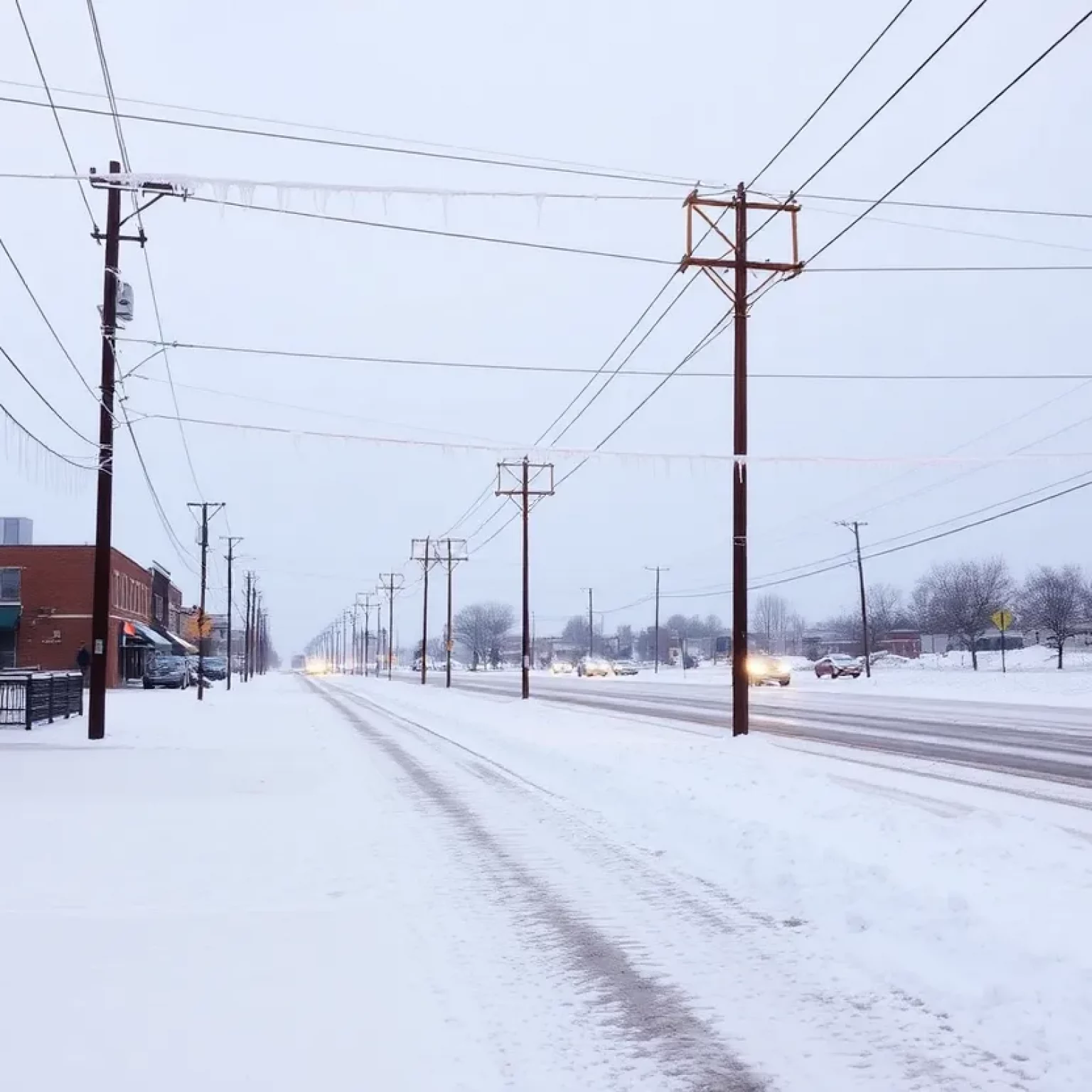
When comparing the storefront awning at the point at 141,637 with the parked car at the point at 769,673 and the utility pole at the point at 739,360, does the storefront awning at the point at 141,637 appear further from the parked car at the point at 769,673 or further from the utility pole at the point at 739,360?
the utility pole at the point at 739,360

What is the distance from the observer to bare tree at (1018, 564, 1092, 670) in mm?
73312

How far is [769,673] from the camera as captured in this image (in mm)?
54219

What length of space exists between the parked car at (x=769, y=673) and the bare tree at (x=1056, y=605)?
22322 mm

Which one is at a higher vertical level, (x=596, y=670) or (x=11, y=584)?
(x=11, y=584)

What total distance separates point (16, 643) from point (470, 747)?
40115 millimetres

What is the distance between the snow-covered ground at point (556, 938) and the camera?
15.8 ft

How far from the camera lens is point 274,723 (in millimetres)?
28141

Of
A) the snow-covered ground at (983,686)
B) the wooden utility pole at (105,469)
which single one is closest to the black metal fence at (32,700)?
the wooden utility pole at (105,469)

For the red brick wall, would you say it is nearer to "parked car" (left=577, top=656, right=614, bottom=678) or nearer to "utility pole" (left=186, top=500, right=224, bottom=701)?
"utility pole" (left=186, top=500, right=224, bottom=701)

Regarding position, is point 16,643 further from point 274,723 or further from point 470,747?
point 470,747

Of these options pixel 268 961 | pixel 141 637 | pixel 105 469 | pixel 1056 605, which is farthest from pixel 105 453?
pixel 1056 605

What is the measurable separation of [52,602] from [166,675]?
24.7 ft

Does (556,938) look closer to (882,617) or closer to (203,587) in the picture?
(203,587)

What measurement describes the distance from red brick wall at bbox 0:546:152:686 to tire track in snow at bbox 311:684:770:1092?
49.0 m
